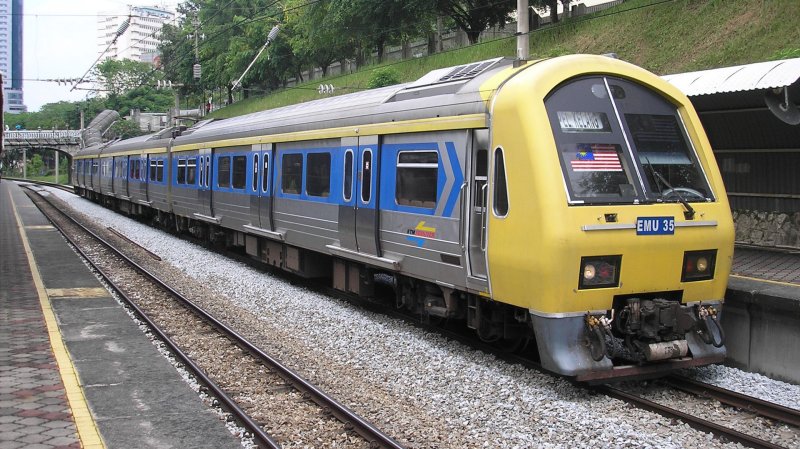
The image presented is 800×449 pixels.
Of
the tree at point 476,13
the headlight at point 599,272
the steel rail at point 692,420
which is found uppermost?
the tree at point 476,13

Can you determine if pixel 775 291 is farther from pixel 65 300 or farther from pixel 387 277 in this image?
pixel 65 300

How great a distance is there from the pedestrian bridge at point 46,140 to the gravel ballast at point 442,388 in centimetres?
7386

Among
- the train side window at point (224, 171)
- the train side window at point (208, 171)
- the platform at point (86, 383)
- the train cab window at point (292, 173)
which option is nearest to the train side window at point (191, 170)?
the train side window at point (208, 171)

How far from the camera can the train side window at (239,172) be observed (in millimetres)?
14400

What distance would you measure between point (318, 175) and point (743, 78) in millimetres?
5854

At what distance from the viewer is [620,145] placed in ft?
22.5

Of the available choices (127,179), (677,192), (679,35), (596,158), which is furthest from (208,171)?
(679,35)

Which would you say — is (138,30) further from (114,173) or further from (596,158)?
(596,158)

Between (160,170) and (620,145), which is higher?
(620,145)

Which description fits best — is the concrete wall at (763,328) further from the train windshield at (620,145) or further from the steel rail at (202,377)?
the steel rail at (202,377)

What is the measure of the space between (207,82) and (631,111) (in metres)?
67.4

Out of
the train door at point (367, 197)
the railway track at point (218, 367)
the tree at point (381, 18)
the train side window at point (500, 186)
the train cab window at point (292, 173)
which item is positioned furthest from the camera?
the tree at point (381, 18)

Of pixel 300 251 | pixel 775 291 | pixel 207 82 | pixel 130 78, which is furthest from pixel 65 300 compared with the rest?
pixel 130 78

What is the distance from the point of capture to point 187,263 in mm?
15828
